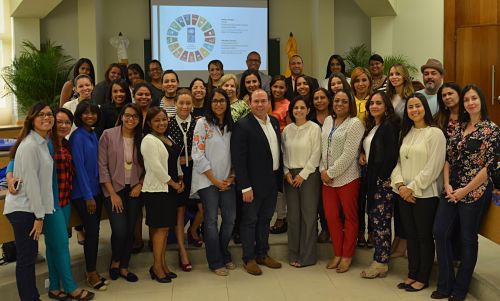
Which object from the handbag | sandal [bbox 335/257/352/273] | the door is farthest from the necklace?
the door

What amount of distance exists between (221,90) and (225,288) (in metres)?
1.52

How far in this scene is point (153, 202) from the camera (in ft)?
13.2

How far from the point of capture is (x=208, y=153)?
4156 mm

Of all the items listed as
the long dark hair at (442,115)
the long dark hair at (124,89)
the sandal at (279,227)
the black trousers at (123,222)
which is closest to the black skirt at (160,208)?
the black trousers at (123,222)

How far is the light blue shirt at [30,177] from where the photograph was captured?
10.6ft

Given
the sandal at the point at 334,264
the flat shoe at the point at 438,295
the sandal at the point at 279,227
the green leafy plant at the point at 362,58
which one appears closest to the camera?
the flat shoe at the point at 438,295

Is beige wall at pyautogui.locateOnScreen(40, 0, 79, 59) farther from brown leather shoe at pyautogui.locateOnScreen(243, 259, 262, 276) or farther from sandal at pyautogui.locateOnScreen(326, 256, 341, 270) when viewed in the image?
sandal at pyautogui.locateOnScreen(326, 256, 341, 270)

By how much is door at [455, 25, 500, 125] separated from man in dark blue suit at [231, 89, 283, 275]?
443cm

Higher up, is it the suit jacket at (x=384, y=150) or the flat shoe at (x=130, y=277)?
the suit jacket at (x=384, y=150)

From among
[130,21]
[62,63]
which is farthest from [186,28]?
[62,63]

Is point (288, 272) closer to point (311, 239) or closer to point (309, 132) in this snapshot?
point (311, 239)

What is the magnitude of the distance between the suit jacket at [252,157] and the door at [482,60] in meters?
4.60

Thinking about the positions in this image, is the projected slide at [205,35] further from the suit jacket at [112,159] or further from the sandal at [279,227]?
the suit jacket at [112,159]

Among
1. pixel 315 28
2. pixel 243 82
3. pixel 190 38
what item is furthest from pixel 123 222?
pixel 315 28
